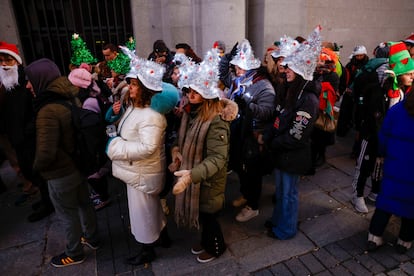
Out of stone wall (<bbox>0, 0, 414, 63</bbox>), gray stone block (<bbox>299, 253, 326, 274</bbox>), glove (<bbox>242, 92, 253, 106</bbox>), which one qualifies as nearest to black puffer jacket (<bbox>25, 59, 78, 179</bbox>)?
glove (<bbox>242, 92, 253, 106</bbox>)

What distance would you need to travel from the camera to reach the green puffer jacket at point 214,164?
255cm

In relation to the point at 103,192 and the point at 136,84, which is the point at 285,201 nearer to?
the point at 136,84

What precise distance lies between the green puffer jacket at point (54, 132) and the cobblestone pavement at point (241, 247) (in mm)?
1160

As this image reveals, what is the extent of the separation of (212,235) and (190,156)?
0.91 m

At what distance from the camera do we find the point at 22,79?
3.77m

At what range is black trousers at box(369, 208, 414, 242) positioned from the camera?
10.1 feet

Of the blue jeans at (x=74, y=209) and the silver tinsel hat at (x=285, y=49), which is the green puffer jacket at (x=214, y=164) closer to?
the blue jeans at (x=74, y=209)

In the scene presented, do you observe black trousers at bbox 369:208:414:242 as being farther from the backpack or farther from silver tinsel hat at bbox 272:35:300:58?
the backpack

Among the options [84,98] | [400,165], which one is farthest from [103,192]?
[400,165]

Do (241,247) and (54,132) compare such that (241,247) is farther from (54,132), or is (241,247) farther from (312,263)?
(54,132)

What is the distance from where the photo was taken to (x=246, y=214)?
3.81 m

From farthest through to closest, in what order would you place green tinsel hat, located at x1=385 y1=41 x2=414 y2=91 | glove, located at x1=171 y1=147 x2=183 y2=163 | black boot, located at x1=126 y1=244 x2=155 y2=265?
green tinsel hat, located at x1=385 y1=41 x2=414 y2=91
black boot, located at x1=126 y1=244 x2=155 y2=265
glove, located at x1=171 y1=147 x2=183 y2=163

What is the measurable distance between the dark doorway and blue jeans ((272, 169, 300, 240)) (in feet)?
17.5

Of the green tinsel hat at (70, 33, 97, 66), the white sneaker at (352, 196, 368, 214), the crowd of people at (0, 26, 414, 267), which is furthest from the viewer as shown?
the green tinsel hat at (70, 33, 97, 66)
